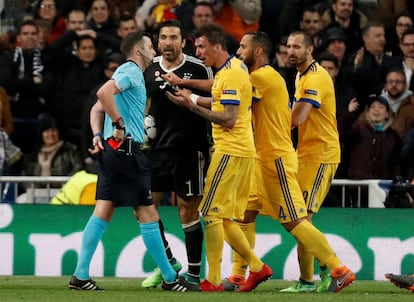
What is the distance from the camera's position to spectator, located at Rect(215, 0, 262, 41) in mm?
19156

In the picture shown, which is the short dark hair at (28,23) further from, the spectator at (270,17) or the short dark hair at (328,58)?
the short dark hair at (328,58)

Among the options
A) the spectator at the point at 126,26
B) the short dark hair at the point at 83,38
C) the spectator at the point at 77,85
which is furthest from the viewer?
the spectator at the point at 126,26

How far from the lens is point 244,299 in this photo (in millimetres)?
11430

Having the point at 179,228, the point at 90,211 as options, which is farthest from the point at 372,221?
the point at 90,211

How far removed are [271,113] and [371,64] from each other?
5904 millimetres

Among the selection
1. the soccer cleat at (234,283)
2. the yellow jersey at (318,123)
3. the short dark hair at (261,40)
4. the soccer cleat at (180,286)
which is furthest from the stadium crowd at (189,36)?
the soccer cleat at (180,286)

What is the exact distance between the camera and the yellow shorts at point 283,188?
1245 centimetres

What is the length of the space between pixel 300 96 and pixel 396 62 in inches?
223

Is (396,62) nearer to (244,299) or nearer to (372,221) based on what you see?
(372,221)

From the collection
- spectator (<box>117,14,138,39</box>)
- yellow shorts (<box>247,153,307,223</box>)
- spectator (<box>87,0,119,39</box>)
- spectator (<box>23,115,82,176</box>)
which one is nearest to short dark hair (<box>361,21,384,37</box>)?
spectator (<box>117,14,138,39</box>)

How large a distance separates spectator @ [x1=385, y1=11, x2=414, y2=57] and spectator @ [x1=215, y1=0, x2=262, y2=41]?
1.82 meters

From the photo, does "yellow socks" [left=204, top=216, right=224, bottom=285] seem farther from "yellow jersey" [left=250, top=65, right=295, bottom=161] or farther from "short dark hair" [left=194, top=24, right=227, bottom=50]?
"short dark hair" [left=194, top=24, right=227, bottom=50]

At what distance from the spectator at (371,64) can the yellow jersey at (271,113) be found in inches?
206

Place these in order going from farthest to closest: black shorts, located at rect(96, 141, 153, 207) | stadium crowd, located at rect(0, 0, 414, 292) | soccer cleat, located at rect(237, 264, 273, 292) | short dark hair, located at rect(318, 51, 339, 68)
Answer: short dark hair, located at rect(318, 51, 339, 68) → soccer cleat, located at rect(237, 264, 273, 292) → stadium crowd, located at rect(0, 0, 414, 292) → black shorts, located at rect(96, 141, 153, 207)
